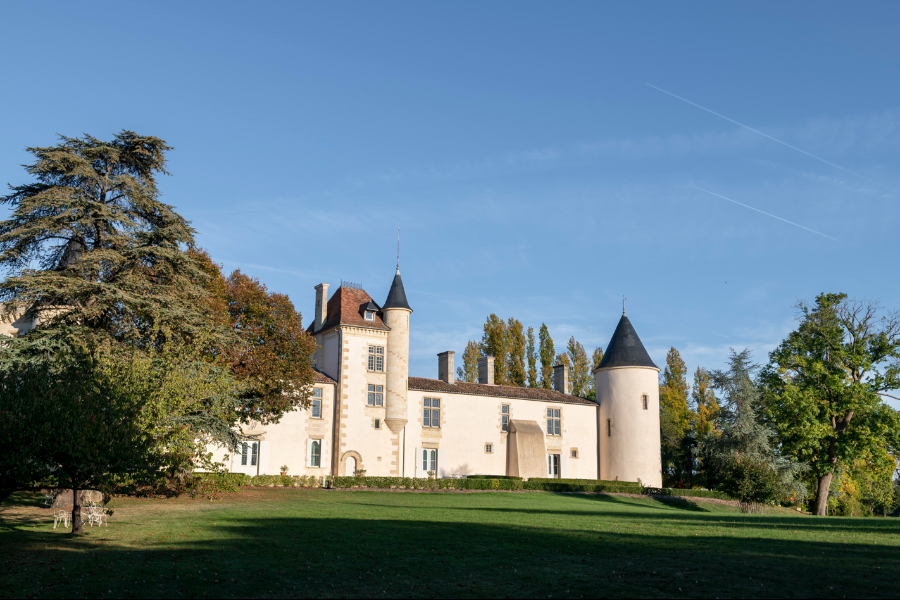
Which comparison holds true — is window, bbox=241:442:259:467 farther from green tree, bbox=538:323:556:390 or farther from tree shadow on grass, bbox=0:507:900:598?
green tree, bbox=538:323:556:390

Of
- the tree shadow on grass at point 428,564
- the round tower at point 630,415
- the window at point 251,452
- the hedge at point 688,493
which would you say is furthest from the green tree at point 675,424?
the tree shadow on grass at point 428,564

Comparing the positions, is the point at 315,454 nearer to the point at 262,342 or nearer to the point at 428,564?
the point at 262,342

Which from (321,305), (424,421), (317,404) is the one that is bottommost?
(424,421)

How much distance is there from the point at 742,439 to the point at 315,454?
24888mm

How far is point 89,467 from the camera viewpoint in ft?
47.5

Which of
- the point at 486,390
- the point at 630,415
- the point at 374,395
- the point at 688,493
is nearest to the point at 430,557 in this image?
the point at 374,395

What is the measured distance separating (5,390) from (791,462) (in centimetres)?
3827

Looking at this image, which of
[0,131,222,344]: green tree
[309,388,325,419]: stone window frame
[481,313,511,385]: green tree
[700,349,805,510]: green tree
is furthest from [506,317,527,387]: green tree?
[0,131,222,344]: green tree

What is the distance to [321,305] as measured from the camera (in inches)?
1683

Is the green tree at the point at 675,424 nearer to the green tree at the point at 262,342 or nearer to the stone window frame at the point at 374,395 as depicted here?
the stone window frame at the point at 374,395

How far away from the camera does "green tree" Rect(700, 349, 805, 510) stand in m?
36.2

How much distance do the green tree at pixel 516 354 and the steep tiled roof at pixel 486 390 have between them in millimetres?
10216

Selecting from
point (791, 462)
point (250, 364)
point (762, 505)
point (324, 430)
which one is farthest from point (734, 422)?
point (250, 364)

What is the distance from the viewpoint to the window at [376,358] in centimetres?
4066
